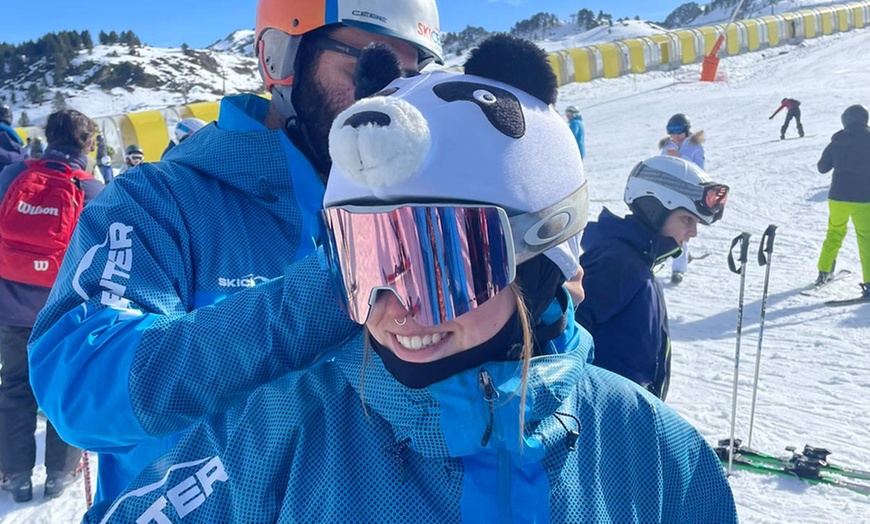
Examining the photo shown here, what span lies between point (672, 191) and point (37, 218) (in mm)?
3716

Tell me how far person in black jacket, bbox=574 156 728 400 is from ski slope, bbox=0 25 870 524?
1393 millimetres

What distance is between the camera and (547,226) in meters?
1.27

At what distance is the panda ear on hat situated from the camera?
1.29 m

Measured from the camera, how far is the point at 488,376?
1194mm

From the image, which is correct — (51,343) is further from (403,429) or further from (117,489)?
(403,429)

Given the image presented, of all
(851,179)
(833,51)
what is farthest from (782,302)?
(833,51)

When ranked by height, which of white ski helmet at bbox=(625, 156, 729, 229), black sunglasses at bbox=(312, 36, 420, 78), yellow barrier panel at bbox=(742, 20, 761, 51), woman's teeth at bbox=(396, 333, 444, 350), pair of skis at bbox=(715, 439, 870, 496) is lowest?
pair of skis at bbox=(715, 439, 870, 496)

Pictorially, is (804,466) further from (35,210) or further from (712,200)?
(35,210)

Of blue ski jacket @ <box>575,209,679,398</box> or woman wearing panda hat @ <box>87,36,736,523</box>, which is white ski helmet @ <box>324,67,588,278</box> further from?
blue ski jacket @ <box>575,209,679,398</box>

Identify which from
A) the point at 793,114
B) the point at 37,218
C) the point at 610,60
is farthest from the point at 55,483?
the point at 610,60

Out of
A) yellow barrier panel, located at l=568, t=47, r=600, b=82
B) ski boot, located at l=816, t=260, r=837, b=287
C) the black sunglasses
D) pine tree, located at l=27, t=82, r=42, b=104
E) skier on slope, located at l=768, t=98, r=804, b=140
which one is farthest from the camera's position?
pine tree, located at l=27, t=82, r=42, b=104

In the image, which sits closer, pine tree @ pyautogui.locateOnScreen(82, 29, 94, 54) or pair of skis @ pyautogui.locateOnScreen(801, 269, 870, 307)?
pair of skis @ pyautogui.locateOnScreen(801, 269, 870, 307)

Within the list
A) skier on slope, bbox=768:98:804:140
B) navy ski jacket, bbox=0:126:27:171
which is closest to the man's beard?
navy ski jacket, bbox=0:126:27:171

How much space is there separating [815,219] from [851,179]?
282 centimetres
